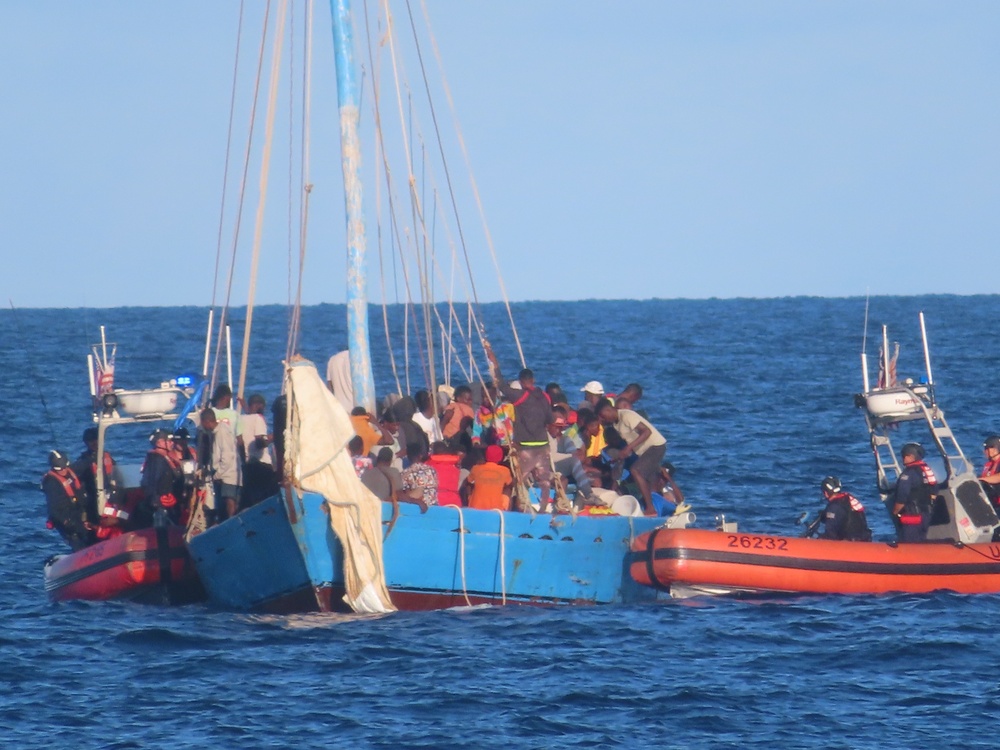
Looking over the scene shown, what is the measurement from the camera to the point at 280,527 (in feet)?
56.6

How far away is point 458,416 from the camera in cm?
2100

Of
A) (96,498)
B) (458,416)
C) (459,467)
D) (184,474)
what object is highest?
(458,416)

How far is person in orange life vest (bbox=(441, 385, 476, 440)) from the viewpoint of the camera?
21.0 metres

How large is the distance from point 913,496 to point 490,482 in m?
4.85

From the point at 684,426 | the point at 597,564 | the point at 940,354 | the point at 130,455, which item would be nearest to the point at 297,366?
the point at 597,564

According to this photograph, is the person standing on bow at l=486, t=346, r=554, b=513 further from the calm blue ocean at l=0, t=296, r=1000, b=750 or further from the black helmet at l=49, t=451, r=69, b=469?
the black helmet at l=49, t=451, r=69, b=469

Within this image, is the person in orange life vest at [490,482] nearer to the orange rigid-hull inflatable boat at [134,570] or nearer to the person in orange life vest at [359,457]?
the person in orange life vest at [359,457]

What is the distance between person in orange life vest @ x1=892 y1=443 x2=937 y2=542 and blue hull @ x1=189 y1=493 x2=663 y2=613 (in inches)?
130

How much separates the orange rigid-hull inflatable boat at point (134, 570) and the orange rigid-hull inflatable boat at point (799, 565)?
16.3 feet

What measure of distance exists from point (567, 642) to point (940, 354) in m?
49.9

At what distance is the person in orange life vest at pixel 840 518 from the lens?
64.7ft

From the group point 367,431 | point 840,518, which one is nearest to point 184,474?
point 367,431

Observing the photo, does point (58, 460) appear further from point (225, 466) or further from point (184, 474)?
point (225, 466)

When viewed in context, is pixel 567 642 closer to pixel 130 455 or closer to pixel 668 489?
pixel 668 489
